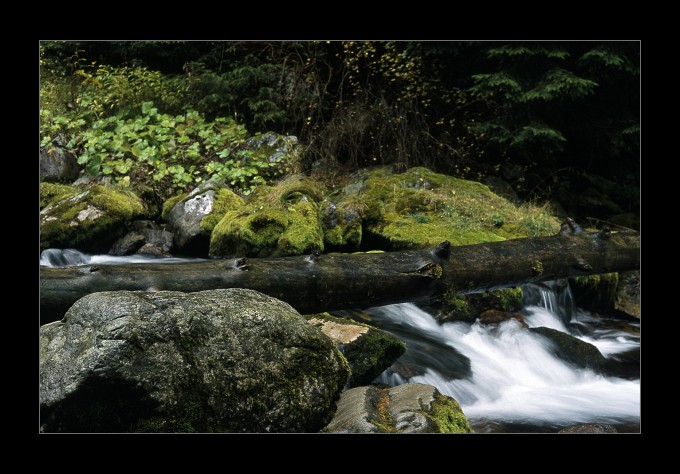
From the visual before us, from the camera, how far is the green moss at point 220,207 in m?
8.34

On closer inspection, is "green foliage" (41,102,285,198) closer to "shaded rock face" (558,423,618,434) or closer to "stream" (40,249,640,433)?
"stream" (40,249,640,433)

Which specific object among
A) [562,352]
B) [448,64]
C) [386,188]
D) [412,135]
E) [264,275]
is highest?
[448,64]

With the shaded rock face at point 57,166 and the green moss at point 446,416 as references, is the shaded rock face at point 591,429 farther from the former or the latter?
the shaded rock face at point 57,166

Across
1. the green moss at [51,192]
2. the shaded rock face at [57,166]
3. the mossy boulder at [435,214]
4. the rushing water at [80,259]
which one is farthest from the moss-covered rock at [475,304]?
the shaded rock face at [57,166]

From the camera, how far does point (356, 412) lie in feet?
10.7

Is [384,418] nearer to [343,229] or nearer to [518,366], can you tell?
[518,366]

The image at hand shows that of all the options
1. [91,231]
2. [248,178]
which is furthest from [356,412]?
[248,178]

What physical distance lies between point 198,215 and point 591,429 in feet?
Answer: 19.2

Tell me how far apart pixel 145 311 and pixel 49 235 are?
560 cm

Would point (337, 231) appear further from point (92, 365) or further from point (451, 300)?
point (92, 365)

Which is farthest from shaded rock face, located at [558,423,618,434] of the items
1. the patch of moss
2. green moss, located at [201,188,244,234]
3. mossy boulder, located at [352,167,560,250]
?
green moss, located at [201,188,244,234]

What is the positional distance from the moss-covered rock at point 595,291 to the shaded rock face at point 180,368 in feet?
18.6

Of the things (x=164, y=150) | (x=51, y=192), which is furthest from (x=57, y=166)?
(x=164, y=150)

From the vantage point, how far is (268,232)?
759 cm
